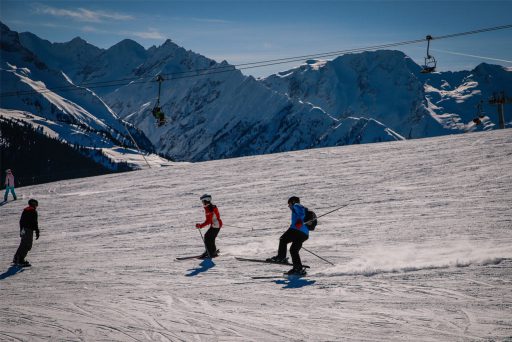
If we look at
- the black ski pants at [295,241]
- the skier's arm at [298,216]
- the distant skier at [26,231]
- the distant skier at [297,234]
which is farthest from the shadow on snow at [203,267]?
the distant skier at [26,231]

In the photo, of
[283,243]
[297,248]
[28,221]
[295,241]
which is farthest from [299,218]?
[28,221]

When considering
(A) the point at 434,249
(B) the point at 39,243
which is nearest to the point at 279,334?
(A) the point at 434,249

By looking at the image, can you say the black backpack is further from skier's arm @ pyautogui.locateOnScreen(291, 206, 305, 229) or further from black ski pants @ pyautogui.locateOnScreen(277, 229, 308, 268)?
black ski pants @ pyautogui.locateOnScreen(277, 229, 308, 268)

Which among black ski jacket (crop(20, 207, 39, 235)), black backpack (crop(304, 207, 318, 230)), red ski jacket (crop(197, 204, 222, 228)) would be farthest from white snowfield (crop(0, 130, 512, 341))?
black ski jacket (crop(20, 207, 39, 235))

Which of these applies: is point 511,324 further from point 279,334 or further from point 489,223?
point 489,223

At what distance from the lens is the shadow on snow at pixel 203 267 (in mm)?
11581

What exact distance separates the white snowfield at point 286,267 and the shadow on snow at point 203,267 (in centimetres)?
8

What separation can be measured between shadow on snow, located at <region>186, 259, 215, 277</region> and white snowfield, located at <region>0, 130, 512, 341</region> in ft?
0.25

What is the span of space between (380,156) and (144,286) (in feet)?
67.2

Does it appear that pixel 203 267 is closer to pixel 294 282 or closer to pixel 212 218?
pixel 212 218

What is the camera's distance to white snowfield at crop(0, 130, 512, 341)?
8.00 metres

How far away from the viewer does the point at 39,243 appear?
17266 mm

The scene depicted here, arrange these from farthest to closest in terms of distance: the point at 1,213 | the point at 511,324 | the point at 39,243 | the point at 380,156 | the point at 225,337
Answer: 1. the point at 380,156
2. the point at 1,213
3. the point at 39,243
4. the point at 225,337
5. the point at 511,324

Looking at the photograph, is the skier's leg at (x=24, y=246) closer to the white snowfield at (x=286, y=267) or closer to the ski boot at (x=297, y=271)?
the white snowfield at (x=286, y=267)
